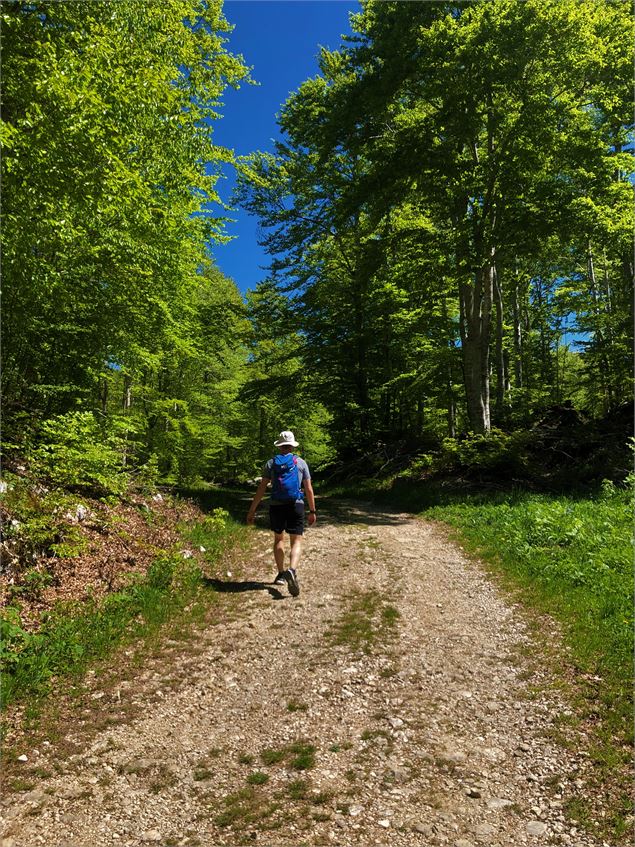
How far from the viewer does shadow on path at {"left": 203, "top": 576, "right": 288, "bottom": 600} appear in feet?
24.8

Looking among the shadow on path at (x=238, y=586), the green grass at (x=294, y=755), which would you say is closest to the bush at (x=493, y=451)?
the shadow on path at (x=238, y=586)

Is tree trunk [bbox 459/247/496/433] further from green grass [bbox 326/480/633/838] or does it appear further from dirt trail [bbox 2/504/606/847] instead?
dirt trail [bbox 2/504/606/847]

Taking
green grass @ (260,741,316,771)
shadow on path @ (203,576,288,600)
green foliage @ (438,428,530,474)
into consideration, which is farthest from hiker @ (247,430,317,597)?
green foliage @ (438,428,530,474)

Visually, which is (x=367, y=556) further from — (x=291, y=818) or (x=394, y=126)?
(x=394, y=126)

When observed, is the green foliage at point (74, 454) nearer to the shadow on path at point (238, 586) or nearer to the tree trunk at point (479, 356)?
the shadow on path at point (238, 586)

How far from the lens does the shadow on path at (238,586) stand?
7.57m

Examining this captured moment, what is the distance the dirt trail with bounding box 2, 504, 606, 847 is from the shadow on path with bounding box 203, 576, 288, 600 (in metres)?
0.97

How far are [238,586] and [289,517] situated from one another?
148 centimetres

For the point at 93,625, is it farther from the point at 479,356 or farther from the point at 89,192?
the point at 479,356

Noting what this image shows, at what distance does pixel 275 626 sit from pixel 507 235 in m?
12.9

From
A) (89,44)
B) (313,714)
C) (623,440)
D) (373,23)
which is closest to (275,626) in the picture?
(313,714)

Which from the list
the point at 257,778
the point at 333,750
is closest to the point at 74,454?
the point at 257,778

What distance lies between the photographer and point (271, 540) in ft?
35.9

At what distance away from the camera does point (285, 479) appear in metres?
7.68
